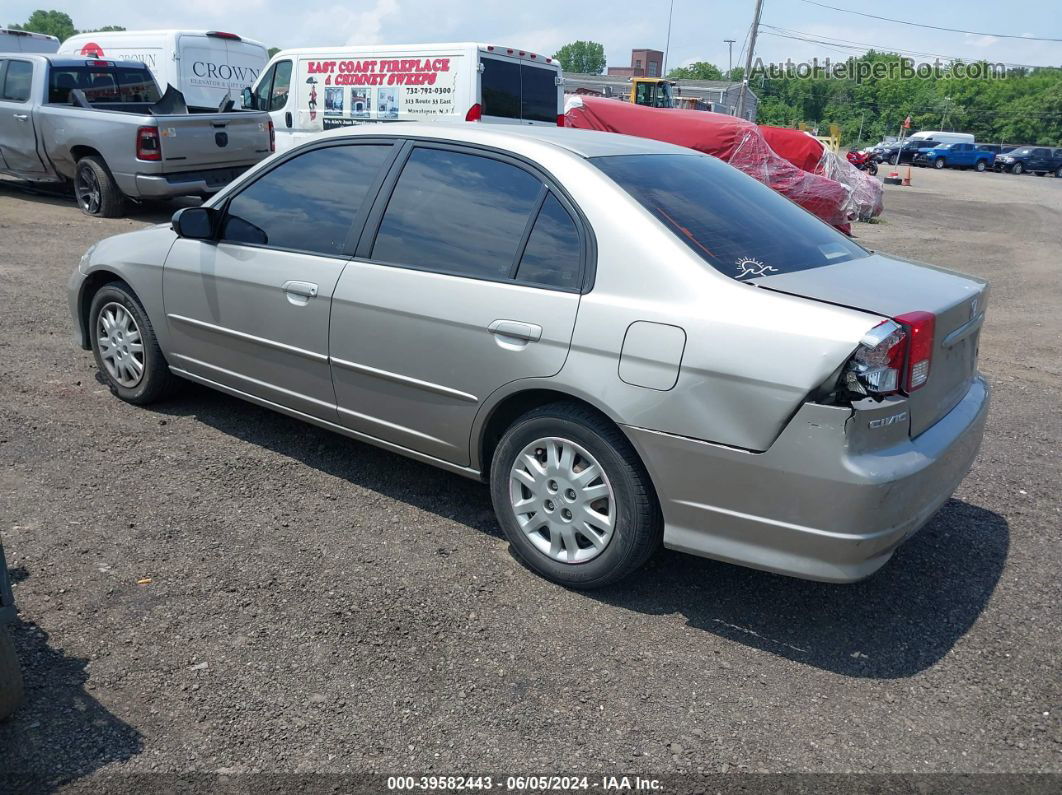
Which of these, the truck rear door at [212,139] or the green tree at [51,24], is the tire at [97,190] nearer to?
the truck rear door at [212,139]

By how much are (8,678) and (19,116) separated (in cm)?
1183

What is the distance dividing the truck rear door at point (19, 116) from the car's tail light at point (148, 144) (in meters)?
2.22

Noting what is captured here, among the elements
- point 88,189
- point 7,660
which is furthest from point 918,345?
point 88,189

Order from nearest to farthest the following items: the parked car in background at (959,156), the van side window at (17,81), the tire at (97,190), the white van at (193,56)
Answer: the tire at (97,190)
the van side window at (17,81)
the white van at (193,56)
the parked car in background at (959,156)

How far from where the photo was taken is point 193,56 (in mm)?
16297

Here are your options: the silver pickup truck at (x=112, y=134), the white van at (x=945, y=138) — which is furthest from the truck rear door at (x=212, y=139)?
the white van at (x=945, y=138)

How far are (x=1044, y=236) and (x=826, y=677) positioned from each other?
18273mm

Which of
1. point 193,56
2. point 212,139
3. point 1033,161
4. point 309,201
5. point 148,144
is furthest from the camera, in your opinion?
point 1033,161

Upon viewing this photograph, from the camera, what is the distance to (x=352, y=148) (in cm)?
420

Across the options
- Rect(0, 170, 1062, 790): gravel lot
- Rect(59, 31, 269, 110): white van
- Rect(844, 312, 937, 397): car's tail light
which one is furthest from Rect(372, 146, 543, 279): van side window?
Rect(59, 31, 269, 110): white van

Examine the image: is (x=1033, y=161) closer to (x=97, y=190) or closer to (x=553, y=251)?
(x=97, y=190)

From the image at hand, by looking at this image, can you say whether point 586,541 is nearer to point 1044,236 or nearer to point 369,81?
point 369,81

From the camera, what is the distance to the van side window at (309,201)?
410cm

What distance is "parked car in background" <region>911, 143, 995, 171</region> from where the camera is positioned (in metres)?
52.7
